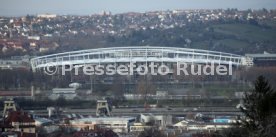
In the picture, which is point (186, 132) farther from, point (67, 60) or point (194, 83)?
point (67, 60)

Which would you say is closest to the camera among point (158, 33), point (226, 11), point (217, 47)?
point (217, 47)

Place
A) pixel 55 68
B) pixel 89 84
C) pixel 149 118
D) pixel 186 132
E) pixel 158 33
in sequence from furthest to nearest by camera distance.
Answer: pixel 158 33
pixel 55 68
pixel 89 84
pixel 149 118
pixel 186 132

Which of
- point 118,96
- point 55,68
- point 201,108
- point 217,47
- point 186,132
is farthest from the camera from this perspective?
point 217,47

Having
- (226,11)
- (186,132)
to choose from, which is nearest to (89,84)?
(186,132)

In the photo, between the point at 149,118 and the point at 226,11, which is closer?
the point at 149,118

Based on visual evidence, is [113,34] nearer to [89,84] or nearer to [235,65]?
[235,65]

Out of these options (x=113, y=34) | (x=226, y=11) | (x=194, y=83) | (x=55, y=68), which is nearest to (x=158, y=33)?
(x=113, y=34)
